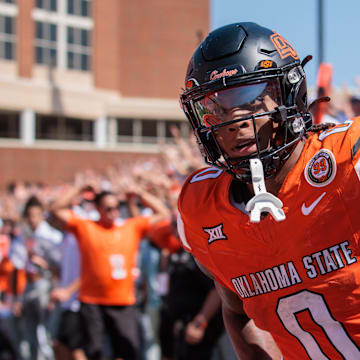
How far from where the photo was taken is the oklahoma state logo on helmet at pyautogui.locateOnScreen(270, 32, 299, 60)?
7.01 ft

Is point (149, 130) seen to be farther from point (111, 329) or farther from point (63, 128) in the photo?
point (111, 329)

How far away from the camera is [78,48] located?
3906 cm

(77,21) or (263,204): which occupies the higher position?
(77,21)

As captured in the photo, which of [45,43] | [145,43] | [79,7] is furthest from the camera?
[145,43]

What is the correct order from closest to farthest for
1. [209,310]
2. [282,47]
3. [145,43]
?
1. [282,47]
2. [209,310]
3. [145,43]

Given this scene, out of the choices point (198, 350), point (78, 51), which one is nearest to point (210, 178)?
point (198, 350)

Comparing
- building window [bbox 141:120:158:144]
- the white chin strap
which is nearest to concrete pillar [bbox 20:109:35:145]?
building window [bbox 141:120:158:144]

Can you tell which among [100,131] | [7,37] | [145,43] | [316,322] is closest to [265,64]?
[316,322]

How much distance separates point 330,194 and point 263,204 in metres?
0.23

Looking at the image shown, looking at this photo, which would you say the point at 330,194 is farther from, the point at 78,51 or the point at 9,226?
the point at 78,51

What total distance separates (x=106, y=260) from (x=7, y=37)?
3213cm

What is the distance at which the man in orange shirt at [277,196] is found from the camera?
6.52 ft

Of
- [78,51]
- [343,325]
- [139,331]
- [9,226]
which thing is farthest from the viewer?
[78,51]

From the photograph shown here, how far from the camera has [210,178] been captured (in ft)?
7.80
